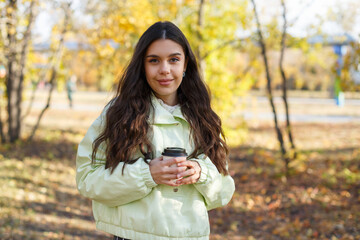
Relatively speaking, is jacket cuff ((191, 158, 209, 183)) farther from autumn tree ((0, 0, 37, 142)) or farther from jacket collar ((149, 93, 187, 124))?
autumn tree ((0, 0, 37, 142))

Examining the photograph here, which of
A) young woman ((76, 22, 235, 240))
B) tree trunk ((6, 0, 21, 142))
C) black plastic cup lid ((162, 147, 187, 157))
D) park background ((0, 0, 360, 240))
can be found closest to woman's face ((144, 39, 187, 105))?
young woman ((76, 22, 235, 240))

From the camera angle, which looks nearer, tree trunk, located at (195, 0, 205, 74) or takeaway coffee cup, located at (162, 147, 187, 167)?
takeaway coffee cup, located at (162, 147, 187, 167)

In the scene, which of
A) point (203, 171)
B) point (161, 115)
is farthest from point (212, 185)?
point (161, 115)

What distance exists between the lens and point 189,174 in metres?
1.72

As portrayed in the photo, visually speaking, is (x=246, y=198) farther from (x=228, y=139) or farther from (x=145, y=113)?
(x=145, y=113)

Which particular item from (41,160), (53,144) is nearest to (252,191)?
(41,160)

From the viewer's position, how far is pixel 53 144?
368 inches

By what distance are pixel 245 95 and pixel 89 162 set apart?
6.90m

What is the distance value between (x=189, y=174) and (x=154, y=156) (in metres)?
0.22

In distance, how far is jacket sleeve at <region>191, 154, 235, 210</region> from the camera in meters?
1.82

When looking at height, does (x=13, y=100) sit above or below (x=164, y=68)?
below

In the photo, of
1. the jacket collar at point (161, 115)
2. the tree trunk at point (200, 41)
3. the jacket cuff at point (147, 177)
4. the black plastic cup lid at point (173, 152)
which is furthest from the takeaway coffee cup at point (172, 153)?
the tree trunk at point (200, 41)

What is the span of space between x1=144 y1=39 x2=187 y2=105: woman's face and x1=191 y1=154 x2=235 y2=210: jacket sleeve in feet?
1.36

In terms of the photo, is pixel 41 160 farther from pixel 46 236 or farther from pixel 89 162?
pixel 89 162
